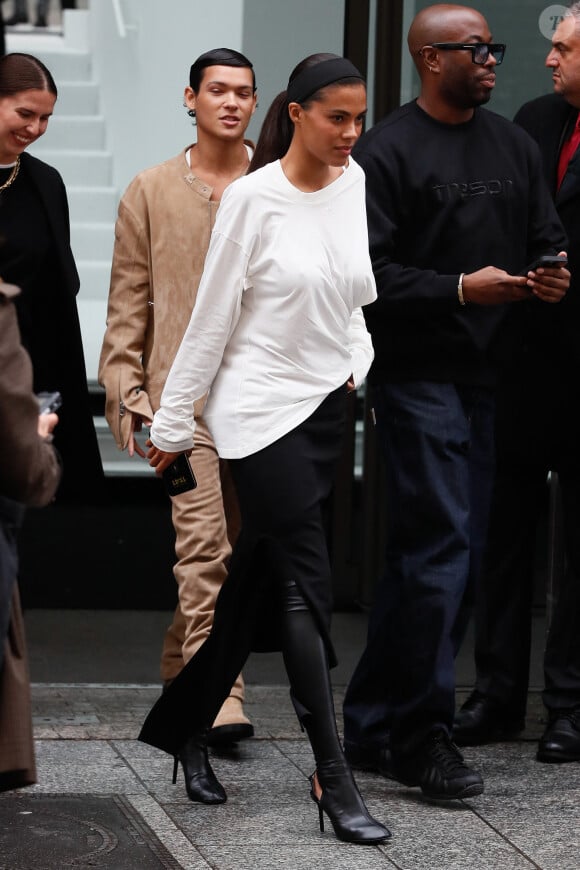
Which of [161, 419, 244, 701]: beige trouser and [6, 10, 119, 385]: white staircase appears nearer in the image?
[161, 419, 244, 701]: beige trouser

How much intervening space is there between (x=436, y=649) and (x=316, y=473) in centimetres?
70

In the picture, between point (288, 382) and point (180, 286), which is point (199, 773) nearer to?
point (288, 382)

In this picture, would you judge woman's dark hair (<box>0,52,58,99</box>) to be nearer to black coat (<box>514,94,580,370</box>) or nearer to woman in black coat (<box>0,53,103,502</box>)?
woman in black coat (<box>0,53,103,502</box>)

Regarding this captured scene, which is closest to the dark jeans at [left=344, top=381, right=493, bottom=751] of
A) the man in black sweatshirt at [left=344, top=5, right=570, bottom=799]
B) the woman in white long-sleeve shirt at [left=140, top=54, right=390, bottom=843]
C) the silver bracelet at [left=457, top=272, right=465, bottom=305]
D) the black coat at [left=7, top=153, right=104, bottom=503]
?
the man in black sweatshirt at [left=344, top=5, right=570, bottom=799]

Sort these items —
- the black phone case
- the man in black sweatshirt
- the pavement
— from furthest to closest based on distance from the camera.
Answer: the man in black sweatshirt < the black phone case < the pavement

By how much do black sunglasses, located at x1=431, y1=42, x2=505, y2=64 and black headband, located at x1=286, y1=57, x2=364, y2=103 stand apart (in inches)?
22.4

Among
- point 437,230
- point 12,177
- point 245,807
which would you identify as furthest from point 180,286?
point 245,807

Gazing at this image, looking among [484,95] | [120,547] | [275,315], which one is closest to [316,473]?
[275,315]

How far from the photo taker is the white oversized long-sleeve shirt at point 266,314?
4516 mm

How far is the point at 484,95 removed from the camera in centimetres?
501

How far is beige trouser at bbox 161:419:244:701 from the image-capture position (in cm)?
524

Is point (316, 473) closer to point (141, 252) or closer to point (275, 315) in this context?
point (275, 315)

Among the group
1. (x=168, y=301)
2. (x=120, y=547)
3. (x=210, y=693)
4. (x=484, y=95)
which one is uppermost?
(x=484, y=95)

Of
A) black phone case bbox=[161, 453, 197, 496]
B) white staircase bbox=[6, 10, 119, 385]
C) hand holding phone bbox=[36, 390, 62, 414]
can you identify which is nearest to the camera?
hand holding phone bbox=[36, 390, 62, 414]
